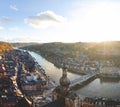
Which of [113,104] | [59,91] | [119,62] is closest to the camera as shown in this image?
[59,91]

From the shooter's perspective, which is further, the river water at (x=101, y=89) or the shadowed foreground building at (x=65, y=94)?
the river water at (x=101, y=89)

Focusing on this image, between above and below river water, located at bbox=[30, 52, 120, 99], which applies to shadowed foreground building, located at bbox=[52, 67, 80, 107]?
above

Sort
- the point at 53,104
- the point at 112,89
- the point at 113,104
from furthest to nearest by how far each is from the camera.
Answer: the point at 112,89 → the point at 113,104 → the point at 53,104

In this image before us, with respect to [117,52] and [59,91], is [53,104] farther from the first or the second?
[117,52]

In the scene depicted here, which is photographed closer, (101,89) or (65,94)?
(65,94)

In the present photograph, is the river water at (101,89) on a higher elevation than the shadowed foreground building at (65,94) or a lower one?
lower

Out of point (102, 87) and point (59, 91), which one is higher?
point (59, 91)

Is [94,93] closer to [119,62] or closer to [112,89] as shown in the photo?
[112,89]

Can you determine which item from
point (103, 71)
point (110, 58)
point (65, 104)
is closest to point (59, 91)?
point (65, 104)

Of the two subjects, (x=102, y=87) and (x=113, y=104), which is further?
(x=102, y=87)

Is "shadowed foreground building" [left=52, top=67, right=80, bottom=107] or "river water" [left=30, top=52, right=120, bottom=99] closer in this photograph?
"shadowed foreground building" [left=52, top=67, right=80, bottom=107]

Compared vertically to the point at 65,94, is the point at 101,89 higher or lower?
lower
